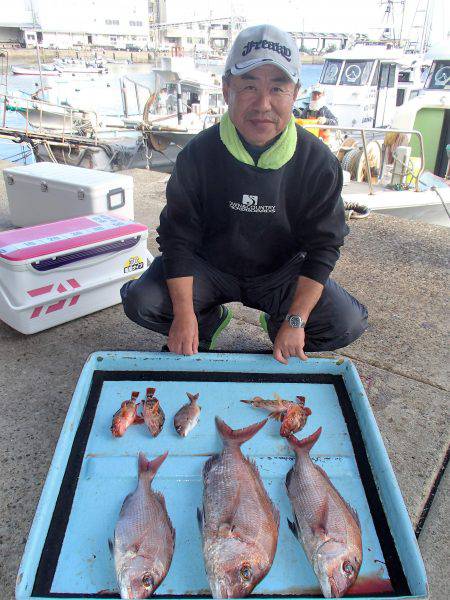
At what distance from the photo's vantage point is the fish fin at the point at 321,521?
142 cm

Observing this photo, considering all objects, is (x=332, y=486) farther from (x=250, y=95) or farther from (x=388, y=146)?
(x=388, y=146)

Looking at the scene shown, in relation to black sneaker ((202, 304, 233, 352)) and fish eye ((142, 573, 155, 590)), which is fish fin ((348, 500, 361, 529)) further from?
black sneaker ((202, 304, 233, 352))

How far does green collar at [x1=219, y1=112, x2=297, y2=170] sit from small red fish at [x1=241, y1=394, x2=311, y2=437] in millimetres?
1064

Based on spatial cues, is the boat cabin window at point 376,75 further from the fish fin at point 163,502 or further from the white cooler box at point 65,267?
the fish fin at point 163,502

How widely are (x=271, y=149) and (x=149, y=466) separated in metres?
1.45

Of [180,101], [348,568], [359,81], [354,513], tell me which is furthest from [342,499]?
[180,101]

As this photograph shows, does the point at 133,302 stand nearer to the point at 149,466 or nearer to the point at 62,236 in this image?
the point at 62,236

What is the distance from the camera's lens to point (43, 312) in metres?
2.65

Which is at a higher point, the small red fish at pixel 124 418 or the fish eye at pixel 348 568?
the small red fish at pixel 124 418

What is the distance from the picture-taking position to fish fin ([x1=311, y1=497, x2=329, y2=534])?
1422 mm

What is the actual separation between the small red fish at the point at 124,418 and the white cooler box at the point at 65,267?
1.01 m

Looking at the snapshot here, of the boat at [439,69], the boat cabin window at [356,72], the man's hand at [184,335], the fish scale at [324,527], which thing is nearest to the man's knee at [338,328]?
the man's hand at [184,335]

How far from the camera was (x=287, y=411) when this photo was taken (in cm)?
191

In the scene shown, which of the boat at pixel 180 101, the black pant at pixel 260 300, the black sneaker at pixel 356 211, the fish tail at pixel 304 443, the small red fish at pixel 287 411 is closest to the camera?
the fish tail at pixel 304 443
